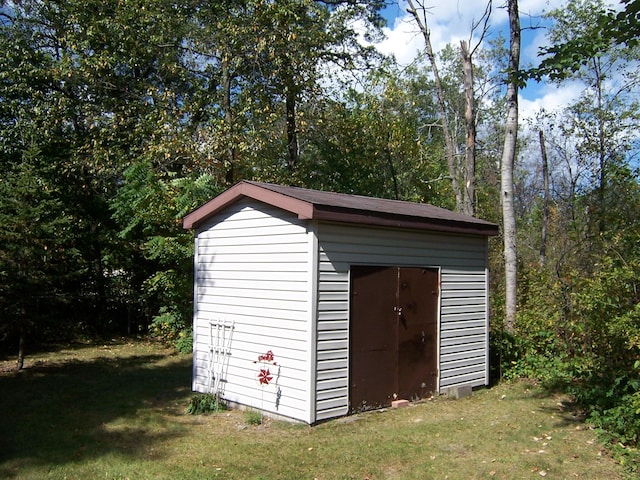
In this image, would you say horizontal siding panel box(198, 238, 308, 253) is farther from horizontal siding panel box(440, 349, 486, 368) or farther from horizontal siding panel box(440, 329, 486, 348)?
horizontal siding panel box(440, 349, 486, 368)

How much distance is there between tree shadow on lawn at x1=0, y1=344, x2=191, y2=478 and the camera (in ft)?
19.1

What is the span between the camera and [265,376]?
22.6 ft

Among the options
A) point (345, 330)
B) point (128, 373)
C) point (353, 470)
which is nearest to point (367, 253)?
point (345, 330)

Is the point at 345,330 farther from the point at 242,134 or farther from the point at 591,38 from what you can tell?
the point at 242,134

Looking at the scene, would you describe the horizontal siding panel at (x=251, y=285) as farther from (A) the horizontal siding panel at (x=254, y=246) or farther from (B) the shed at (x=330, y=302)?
(A) the horizontal siding panel at (x=254, y=246)

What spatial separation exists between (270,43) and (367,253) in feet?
29.6

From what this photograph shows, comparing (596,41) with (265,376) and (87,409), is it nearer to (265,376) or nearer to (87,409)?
(265,376)

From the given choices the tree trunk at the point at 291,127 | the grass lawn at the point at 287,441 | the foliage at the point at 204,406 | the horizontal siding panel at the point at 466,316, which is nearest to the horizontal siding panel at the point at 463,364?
the grass lawn at the point at 287,441

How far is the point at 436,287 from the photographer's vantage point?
800cm

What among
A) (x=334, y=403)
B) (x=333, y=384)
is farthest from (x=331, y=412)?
(x=333, y=384)

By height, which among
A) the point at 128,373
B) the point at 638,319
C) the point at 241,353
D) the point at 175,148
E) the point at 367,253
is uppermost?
the point at 175,148

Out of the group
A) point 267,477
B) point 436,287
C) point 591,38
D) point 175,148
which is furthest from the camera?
point 175,148

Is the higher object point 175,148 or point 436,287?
point 175,148

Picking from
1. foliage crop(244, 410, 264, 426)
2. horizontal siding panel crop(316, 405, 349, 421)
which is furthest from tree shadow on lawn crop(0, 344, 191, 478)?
horizontal siding panel crop(316, 405, 349, 421)
